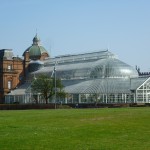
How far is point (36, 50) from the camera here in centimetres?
14162

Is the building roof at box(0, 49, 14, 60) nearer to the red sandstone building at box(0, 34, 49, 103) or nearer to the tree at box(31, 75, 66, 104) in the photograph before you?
the red sandstone building at box(0, 34, 49, 103)

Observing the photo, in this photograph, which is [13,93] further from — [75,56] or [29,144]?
[29,144]

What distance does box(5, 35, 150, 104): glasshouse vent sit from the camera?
93938 mm

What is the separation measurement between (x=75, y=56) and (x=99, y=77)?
952 inches

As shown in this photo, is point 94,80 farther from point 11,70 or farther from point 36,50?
point 36,50

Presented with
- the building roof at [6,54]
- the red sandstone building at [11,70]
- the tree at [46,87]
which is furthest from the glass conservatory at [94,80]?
the building roof at [6,54]

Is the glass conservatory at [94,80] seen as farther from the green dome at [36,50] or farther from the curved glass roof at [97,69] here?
the green dome at [36,50]

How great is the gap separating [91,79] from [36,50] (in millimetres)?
38846

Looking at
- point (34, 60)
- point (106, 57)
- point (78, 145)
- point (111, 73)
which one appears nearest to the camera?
point (78, 145)

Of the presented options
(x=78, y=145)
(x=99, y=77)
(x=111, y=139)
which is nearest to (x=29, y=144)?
(x=78, y=145)

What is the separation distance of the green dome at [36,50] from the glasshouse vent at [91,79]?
2.34 feet

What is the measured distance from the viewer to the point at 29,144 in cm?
1905

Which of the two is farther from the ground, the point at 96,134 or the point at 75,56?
the point at 75,56

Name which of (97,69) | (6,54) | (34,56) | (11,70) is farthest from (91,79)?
(34,56)
